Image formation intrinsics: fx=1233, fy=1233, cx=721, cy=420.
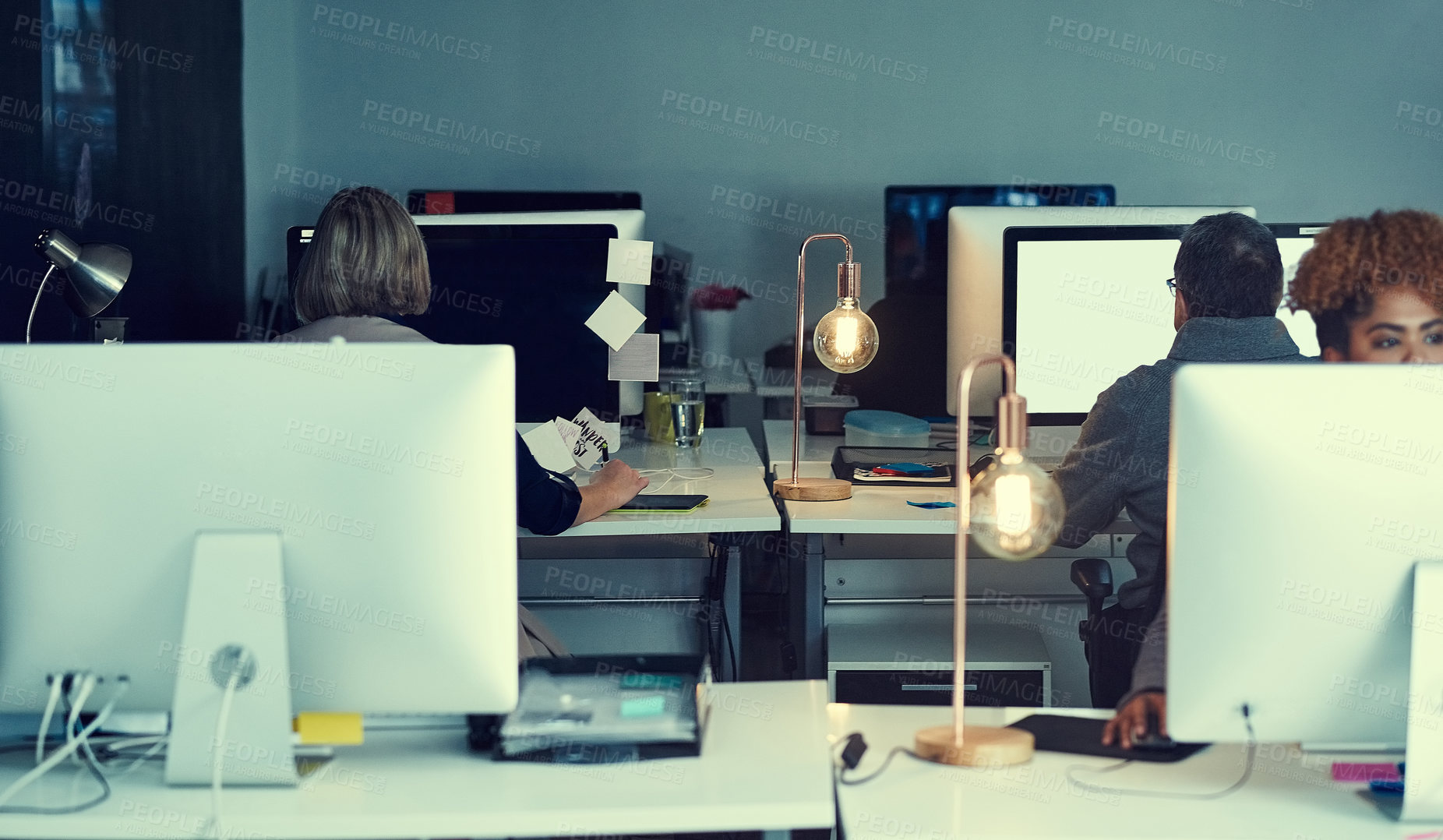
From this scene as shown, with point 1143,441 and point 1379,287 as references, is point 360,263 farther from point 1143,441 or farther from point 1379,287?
point 1379,287

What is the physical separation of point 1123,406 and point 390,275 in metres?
1.10

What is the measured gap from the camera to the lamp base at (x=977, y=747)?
1227mm

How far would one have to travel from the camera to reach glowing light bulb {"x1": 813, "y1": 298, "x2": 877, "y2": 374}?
213cm

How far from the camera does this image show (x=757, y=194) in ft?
16.4

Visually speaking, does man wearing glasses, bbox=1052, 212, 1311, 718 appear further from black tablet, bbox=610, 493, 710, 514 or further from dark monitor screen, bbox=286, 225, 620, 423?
dark monitor screen, bbox=286, 225, 620, 423

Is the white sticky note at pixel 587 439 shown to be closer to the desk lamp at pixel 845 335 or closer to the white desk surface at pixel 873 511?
the white desk surface at pixel 873 511

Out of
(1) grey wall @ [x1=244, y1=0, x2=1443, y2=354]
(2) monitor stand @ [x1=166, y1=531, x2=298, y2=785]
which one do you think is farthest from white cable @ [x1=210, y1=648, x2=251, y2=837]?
(1) grey wall @ [x1=244, y1=0, x2=1443, y2=354]

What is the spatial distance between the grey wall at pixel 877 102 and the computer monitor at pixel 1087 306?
2560mm

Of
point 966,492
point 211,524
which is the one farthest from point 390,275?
point 966,492

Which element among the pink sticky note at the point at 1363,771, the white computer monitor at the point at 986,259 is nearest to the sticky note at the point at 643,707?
the pink sticky note at the point at 1363,771

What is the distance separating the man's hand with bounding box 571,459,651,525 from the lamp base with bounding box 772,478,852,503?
0.85 feet

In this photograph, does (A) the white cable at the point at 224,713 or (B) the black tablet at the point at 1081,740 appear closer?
(A) the white cable at the point at 224,713

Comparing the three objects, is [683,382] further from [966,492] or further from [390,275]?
[966,492]

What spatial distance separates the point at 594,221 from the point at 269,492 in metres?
1.50
